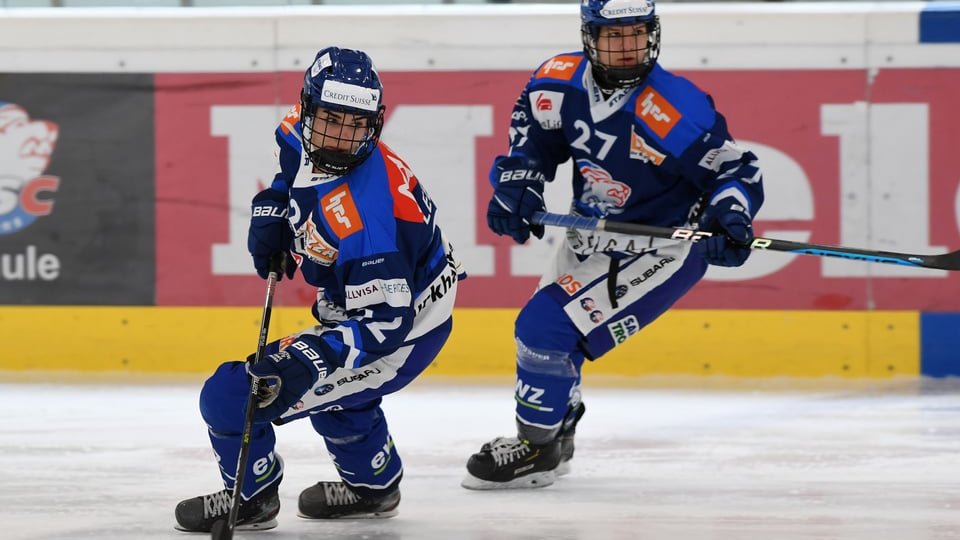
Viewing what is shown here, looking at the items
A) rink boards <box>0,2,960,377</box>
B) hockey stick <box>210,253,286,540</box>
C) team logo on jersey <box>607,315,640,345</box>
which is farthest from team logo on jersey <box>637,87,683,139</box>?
rink boards <box>0,2,960,377</box>

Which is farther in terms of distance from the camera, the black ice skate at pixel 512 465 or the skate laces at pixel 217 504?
the black ice skate at pixel 512 465

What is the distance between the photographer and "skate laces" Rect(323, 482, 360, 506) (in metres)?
3.46

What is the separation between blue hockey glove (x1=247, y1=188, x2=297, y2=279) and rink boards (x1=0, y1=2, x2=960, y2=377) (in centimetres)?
242

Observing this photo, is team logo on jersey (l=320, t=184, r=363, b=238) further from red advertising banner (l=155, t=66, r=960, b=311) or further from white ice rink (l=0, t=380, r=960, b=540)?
red advertising banner (l=155, t=66, r=960, b=311)

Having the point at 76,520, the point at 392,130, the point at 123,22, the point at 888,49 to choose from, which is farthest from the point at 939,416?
the point at 123,22

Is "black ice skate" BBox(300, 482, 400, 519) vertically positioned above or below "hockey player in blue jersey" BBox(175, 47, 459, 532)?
below

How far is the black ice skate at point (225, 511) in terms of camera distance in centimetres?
327

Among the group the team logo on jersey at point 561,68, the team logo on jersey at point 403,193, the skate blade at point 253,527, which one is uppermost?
the team logo on jersey at point 561,68

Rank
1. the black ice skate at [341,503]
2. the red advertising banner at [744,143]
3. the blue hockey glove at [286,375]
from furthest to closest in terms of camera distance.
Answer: the red advertising banner at [744,143] → the black ice skate at [341,503] → the blue hockey glove at [286,375]

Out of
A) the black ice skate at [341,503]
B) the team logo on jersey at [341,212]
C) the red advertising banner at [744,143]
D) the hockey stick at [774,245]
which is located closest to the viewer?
the team logo on jersey at [341,212]

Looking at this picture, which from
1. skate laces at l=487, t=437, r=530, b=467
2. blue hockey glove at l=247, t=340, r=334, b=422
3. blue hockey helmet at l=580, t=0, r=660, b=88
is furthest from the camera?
skate laces at l=487, t=437, r=530, b=467

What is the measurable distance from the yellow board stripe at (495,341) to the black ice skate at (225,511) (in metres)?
2.48

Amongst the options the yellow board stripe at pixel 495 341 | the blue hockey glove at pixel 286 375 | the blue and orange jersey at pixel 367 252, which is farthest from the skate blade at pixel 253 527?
the yellow board stripe at pixel 495 341

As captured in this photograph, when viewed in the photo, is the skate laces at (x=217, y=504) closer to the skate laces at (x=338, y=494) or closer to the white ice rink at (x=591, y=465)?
the white ice rink at (x=591, y=465)
